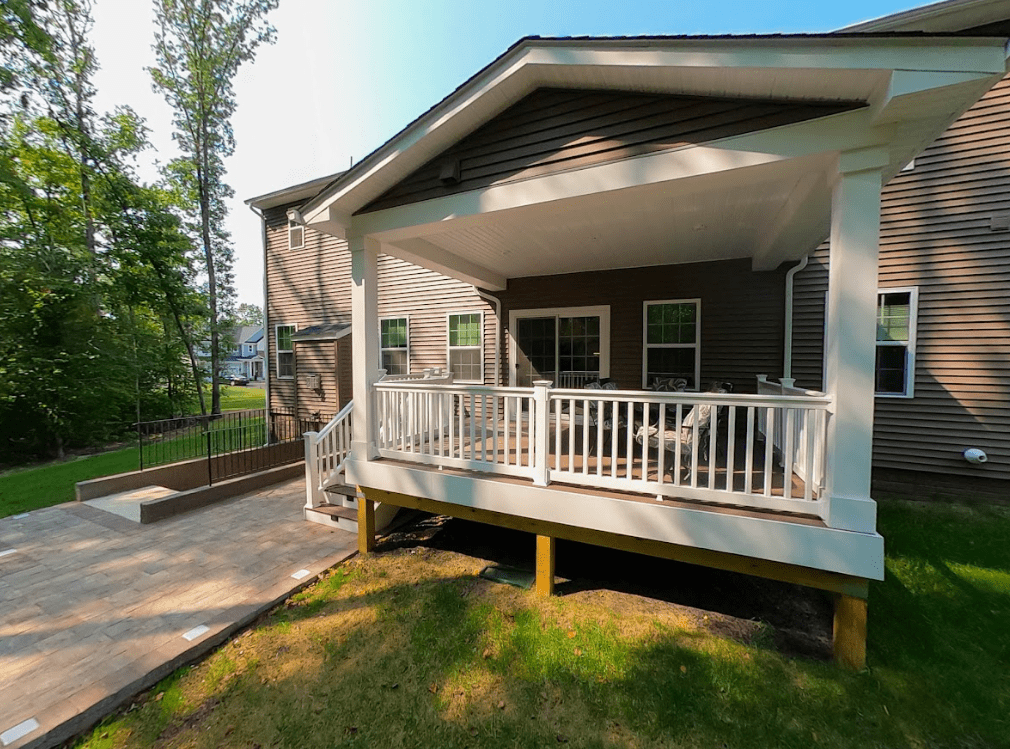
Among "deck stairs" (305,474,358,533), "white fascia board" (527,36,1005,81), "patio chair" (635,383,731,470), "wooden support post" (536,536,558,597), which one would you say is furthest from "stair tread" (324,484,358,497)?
"white fascia board" (527,36,1005,81)

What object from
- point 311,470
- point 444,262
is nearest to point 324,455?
point 311,470

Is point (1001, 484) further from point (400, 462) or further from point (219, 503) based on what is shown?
point (219, 503)

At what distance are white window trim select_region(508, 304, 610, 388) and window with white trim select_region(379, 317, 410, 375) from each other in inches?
110

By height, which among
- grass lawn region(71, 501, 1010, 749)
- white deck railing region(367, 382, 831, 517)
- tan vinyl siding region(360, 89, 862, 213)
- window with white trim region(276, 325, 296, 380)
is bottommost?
grass lawn region(71, 501, 1010, 749)

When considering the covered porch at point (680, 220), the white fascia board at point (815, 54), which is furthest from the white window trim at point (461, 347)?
the white fascia board at point (815, 54)

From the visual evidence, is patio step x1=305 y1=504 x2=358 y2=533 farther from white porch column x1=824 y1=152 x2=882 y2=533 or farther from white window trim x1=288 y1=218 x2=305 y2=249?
white window trim x1=288 y1=218 x2=305 y2=249

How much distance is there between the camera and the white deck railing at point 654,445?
278 centimetres

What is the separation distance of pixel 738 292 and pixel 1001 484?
4085 millimetres

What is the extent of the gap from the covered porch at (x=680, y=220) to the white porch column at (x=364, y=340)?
24mm

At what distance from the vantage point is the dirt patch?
3156mm

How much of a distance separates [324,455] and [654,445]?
4.51m

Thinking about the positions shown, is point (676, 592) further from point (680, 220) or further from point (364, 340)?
point (364, 340)

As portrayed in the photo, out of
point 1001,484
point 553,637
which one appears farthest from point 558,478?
point 1001,484

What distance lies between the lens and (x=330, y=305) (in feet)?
32.4
